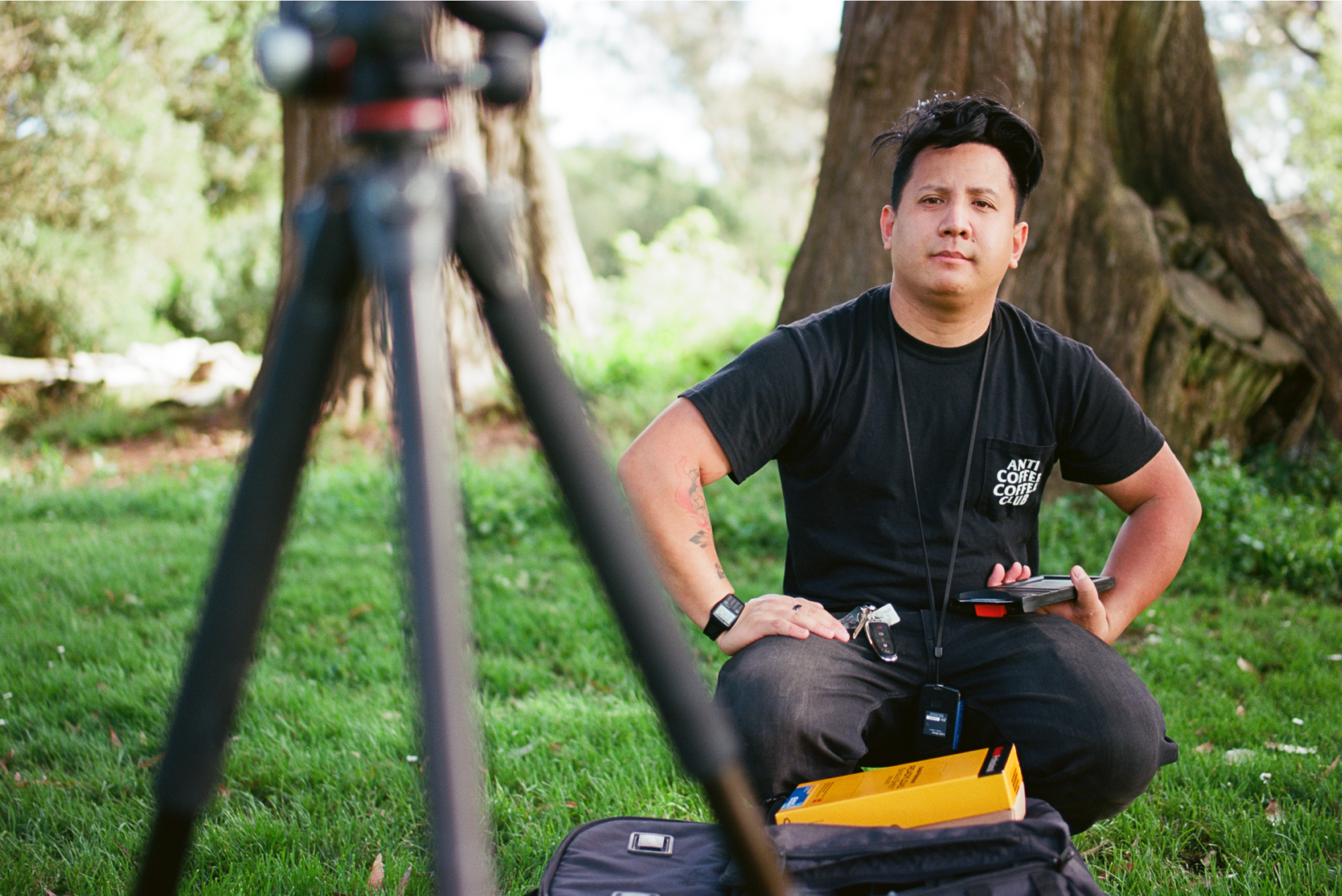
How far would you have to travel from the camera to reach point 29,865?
207 centimetres

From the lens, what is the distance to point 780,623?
206 cm

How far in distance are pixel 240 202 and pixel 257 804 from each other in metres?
17.2

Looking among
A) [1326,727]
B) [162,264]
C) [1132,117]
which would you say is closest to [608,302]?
[1132,117]

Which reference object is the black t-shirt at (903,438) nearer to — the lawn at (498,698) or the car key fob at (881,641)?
the car key fob at (881,641)

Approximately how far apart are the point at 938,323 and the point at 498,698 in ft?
6.06

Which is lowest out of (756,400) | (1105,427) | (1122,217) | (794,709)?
(794,709)

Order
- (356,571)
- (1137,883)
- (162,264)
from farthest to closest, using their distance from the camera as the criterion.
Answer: (162,264) → (356,571) → (1137,883)

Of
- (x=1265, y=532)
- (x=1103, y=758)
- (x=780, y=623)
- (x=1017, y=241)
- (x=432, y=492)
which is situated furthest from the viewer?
(x=1265, y=532)

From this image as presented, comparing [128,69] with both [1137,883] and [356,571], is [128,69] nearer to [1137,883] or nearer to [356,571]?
[356,571]

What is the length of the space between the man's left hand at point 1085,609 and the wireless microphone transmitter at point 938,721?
Answer: 1.06ft

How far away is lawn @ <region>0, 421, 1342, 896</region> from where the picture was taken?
2.14 m

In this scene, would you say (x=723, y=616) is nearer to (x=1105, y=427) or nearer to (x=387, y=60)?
(x=1105, y=427)

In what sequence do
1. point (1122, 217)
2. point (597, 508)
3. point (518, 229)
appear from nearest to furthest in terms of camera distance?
1. point (597, 508)
2. point (1122, 217)
3. point (518, 229)

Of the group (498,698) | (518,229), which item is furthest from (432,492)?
(518,229)
